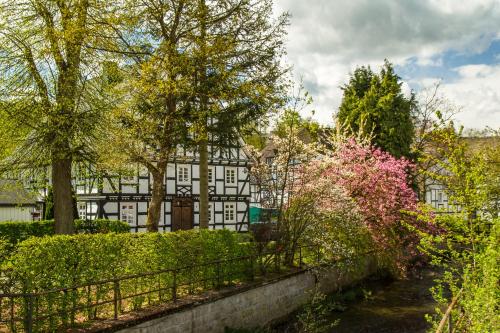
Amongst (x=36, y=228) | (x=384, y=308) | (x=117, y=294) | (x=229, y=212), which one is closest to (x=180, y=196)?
(x=229, y=212)

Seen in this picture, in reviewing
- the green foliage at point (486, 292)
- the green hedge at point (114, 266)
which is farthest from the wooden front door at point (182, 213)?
the green foliage at point (486, 292)

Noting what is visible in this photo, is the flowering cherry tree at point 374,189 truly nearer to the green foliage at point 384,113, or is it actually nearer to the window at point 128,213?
the green foliage at point 384,113

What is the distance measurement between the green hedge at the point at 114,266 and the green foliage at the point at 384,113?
16.6 m

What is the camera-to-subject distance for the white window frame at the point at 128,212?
2810 cm

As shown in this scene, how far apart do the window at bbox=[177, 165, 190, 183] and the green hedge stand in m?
16.0


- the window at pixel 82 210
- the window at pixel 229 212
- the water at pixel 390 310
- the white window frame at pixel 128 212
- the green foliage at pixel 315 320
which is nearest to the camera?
the green foliage at pixel 315 320

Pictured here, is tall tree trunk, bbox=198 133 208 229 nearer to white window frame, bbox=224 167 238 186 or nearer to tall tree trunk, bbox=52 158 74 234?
tall tree trunk, bbox=52 158 74 234

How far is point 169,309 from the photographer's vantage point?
1129cm

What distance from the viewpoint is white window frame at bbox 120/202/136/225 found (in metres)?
28.1

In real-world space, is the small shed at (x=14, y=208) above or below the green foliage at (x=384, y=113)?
below

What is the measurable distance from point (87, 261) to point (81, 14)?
9.25 m

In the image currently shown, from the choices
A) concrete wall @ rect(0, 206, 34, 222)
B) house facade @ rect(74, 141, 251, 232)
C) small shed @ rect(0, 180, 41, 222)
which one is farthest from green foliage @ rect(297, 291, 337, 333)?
concrete wall @ rect(0, 206, 34, 222)

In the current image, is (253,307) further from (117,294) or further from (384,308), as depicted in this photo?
(384,308)

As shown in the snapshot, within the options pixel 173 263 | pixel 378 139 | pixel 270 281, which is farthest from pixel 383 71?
pixel 173 263
